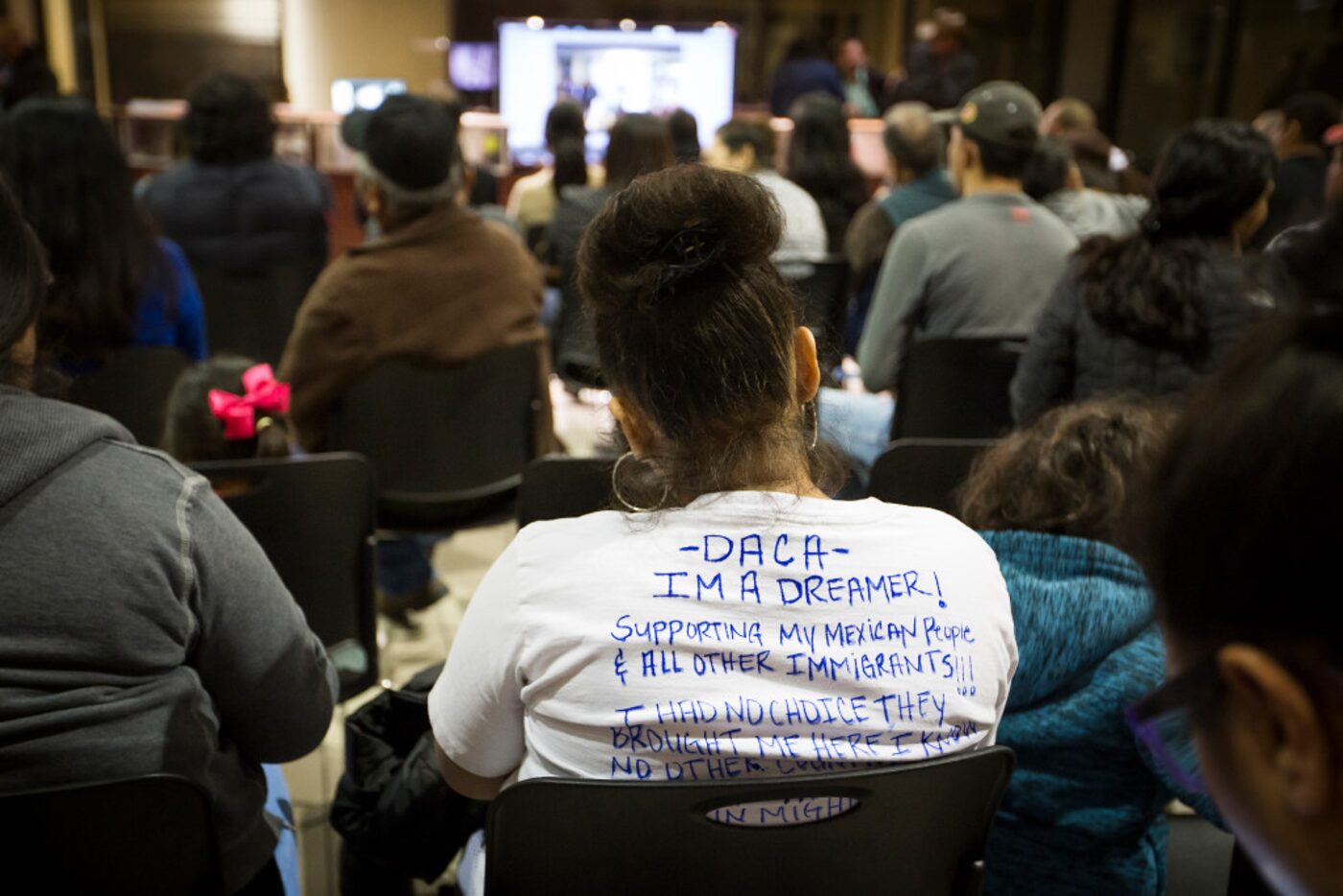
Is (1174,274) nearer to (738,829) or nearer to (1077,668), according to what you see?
(1077,668)

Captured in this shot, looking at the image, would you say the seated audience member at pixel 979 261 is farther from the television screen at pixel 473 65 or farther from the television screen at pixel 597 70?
the television screen at pixel 473 65

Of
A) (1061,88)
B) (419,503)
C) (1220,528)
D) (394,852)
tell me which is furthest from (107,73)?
(1220,528)

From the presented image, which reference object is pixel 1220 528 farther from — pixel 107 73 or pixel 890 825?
pixel 107 73

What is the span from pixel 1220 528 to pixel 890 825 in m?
0.52

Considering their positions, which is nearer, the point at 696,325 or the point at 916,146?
the point at 696,325

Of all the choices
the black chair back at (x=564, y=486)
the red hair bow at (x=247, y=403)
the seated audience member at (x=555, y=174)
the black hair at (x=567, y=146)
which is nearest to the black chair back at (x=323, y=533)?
the red hair bow at (x=247, y=403)

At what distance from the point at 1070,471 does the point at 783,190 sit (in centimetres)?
257

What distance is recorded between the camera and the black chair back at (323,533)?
69.1 inches

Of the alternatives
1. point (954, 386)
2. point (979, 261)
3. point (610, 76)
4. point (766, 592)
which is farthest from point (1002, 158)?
point (610, 76)

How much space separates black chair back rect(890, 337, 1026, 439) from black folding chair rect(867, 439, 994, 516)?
76cm

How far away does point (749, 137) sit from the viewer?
4344 millimetres

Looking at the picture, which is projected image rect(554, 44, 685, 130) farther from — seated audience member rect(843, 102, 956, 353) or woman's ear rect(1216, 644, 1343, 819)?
woman's ear rect(1216, 644, 1343, 819)

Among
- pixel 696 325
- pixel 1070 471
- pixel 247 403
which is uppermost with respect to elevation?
pixel 696 325

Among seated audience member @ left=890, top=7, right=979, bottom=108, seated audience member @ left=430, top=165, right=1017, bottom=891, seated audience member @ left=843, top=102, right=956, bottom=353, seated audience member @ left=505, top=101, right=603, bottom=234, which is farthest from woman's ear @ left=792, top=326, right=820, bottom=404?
seated audience member @ left=890, top=7, right=979, bottom=108
